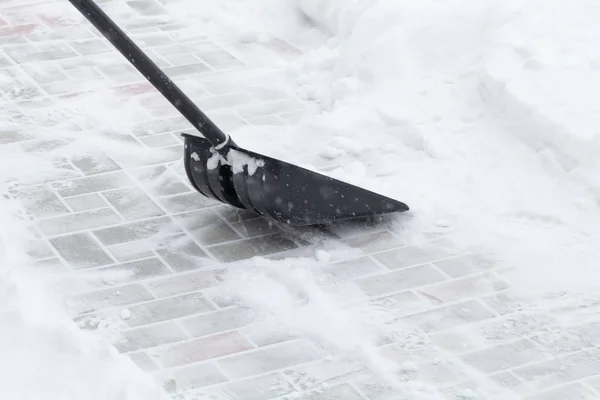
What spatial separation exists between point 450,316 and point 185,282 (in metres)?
0.89

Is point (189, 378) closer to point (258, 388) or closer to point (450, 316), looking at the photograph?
point (258, 388)

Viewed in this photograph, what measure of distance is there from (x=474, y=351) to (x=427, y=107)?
1739 millimetres

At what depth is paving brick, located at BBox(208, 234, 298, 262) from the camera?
3.78 m

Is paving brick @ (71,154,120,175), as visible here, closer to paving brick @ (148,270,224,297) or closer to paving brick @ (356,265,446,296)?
paving brick @ (148,270,224,297)

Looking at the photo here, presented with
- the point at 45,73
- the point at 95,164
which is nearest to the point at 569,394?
the point at 95,164

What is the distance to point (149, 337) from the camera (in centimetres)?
329

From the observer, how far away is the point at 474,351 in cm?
325

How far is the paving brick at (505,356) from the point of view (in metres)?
3.18

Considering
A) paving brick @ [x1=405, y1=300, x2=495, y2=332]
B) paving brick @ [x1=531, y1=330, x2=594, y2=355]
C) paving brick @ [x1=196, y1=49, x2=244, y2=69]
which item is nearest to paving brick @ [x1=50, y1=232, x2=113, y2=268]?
paving brick @ [x1=405, y1=300, x2=495, y2=332]

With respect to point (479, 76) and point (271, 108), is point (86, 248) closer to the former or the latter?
point (271, 108)

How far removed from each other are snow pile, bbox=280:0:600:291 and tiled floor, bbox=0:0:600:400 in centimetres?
21

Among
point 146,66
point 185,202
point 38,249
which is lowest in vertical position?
point 38,249

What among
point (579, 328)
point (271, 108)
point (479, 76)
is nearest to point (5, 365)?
point (579, 328)

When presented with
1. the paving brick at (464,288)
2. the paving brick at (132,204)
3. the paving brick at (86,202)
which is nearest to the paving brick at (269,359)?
the paving brick at (464,288)
